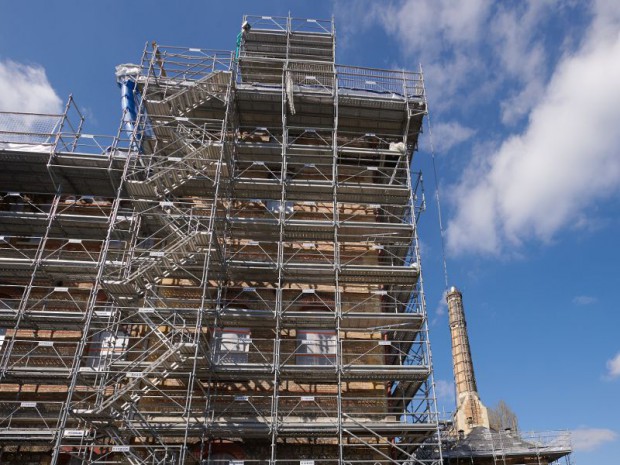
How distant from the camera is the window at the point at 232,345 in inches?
642

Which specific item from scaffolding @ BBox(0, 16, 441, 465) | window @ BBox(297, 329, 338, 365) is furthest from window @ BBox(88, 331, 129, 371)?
window @ BBox(297, 329, 338, 365)

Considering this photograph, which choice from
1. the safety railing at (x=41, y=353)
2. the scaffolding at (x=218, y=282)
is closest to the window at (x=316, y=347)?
the scaffolding at (x=218, y=282)

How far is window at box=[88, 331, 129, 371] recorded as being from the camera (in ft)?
48.8

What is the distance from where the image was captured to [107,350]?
15945 millimetres

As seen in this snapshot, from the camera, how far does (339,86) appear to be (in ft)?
67.7

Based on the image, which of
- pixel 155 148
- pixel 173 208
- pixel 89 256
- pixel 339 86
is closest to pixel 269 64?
pixel 339 86

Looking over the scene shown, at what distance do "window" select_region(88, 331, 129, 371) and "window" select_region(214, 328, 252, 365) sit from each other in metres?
2.94

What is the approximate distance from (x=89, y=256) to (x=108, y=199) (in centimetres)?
280

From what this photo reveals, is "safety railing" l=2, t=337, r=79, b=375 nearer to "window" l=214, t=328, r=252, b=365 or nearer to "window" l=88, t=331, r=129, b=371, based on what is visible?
"window" l=88, t=331, r=129, b=371

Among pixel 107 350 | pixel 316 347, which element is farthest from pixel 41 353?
pixel 316 347

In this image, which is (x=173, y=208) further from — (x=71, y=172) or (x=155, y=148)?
(x=71, y=172)

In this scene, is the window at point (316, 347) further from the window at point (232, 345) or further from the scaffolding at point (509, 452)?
the scaffolding at point (509, 452)

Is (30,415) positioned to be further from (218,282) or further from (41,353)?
(218,282)

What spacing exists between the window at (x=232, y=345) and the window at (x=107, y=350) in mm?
2937
